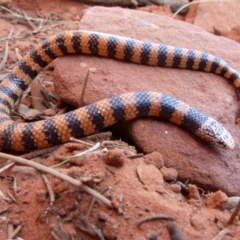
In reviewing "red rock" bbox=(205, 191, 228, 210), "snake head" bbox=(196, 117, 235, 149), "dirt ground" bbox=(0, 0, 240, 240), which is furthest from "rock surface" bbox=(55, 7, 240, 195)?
"red rock" bbox=(205, 191, 228, 210)

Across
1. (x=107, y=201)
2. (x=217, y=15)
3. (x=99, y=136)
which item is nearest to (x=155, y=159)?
(x=99, y=136)

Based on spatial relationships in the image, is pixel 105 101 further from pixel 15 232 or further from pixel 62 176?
pixel 15 232

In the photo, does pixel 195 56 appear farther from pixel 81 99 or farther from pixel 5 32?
pixel 5 32

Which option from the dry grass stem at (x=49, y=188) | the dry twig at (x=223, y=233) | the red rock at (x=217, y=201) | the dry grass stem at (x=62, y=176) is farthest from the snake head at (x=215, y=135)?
the dry grass stem at (x=49, y=188)

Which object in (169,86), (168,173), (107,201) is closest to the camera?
(107,201)

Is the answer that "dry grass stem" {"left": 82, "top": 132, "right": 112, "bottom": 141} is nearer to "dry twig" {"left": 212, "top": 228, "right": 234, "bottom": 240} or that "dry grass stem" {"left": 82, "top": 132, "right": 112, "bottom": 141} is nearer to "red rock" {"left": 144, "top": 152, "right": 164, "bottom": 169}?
"red rock" {"left": 144, "top": 152, "right": 164, "bottom": 169}

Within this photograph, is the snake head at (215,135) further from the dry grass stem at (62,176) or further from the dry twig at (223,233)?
the dry grass stem at (62,176)

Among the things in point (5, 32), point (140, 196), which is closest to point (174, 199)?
point (140, 196)
